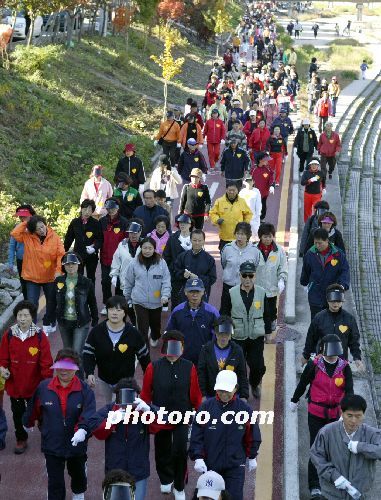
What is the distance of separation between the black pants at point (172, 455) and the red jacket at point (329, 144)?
1400cm

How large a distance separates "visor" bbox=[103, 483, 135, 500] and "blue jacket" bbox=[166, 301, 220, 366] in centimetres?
354

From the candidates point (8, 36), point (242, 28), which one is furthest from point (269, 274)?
point (242, 28)

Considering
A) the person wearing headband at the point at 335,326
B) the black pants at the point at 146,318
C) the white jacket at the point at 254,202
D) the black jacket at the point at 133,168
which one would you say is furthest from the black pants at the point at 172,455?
the black jacket at the point at 133,168

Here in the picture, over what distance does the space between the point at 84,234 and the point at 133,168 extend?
424 centimetres

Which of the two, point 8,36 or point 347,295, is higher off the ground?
point 8,36

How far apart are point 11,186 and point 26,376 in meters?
10.5

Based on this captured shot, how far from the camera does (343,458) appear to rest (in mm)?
7664

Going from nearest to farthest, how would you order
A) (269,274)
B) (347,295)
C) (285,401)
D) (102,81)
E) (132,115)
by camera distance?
(285,401) < (269,274) < (347,295) < (132,115) < (102,81)

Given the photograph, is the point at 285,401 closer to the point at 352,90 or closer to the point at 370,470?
the point at 370,470

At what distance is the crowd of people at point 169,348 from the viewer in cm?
782

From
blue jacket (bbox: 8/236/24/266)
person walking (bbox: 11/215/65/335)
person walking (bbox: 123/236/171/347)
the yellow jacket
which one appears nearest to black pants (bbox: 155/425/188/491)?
person walking (bbox: 123/236/171/347)

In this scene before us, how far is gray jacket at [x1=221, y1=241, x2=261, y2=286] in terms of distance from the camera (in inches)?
462

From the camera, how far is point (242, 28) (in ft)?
194

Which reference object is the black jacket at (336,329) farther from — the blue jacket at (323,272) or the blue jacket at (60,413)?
the blue jacket at (60,413)
